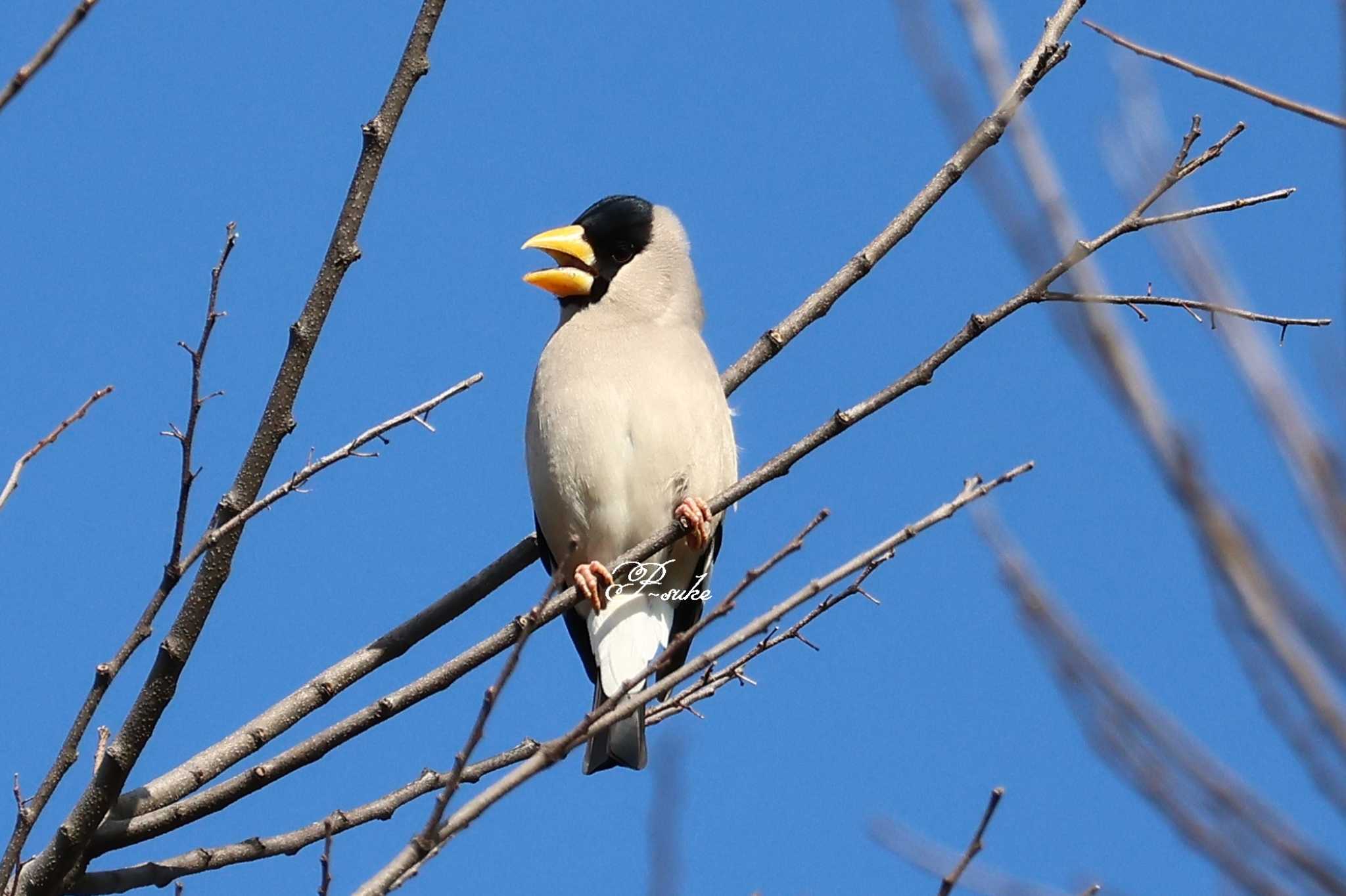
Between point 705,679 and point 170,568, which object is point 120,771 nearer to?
point 170,568

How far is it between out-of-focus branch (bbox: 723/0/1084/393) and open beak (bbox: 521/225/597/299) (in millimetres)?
997

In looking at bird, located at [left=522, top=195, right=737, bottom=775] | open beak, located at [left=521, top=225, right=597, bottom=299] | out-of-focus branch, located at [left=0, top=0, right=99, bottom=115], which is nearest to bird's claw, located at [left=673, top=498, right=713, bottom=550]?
bird, located at [left=522, top=195, right=737, bottom=775]

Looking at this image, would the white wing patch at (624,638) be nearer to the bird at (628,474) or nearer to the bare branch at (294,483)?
the bird at (628,474)

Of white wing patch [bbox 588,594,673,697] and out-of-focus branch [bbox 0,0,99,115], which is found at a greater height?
white wing patch [bbox 588,594,673,697]

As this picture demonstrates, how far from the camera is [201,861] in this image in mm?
4328

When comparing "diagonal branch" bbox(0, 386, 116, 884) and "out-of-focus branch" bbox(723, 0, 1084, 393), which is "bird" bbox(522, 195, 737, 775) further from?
"diagonal branch" bbox(0, 386, 116, 884)

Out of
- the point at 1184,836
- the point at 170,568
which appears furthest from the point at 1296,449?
the point at 170,568

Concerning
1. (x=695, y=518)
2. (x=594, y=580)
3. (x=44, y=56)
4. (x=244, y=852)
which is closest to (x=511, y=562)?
(x=594, y=580)

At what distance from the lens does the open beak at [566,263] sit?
6.82m

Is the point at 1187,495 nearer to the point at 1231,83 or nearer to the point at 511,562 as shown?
the point at 1231,83

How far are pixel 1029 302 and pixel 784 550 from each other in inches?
53.1

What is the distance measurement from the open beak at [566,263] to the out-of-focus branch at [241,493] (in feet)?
8.69

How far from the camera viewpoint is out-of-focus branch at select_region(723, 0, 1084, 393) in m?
4.93

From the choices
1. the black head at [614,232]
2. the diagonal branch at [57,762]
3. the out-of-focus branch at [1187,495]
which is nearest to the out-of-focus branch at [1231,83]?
the out-of-focus branch at [1187,495]
